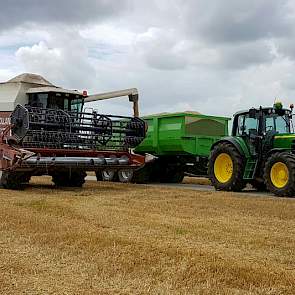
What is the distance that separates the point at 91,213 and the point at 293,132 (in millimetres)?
6526

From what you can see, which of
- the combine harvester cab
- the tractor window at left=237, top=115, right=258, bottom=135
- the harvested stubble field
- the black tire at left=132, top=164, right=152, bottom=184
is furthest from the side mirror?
the black tire at left=132, top=164, right=152, bottom=184

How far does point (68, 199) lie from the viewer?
10.0 meters

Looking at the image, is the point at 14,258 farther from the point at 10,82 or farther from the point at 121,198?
the point at 10,82

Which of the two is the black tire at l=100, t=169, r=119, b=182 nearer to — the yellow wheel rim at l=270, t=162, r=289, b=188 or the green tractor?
the green tractor

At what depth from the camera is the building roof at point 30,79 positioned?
14.5 meters

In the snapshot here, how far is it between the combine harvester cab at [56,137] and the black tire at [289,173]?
9.84ft

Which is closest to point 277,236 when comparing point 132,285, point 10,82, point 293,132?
point 132,285

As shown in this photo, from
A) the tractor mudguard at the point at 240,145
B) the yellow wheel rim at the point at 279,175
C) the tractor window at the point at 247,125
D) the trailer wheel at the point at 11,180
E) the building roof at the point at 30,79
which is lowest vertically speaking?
the trailer wheel at the point at 11,180

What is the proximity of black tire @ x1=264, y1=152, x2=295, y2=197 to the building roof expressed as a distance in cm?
647

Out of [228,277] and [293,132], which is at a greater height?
[293,132]

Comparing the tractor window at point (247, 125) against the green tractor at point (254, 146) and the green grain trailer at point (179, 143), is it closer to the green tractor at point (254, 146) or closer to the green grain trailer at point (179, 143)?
the green tractor at point (254, 146)

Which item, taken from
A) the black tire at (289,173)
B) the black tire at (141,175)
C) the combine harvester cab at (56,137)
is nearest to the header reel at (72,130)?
the combine harvester cab at (56,137)

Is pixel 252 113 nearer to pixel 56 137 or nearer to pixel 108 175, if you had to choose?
pixel 56 137

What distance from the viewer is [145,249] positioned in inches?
210
